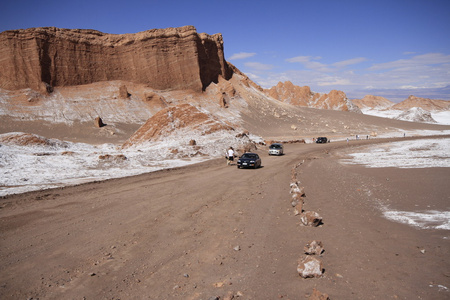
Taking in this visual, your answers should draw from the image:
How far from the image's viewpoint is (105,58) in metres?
75.6

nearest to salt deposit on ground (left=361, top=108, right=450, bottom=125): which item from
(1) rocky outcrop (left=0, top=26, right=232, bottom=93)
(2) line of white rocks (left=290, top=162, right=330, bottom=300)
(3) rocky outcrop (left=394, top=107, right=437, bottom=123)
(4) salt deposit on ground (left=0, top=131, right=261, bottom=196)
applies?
(3) rocky outcrop (left=394, top=107, right=437, bottom=123)

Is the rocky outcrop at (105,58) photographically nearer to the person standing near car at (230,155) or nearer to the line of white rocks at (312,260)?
the person standing near car at (230,155)

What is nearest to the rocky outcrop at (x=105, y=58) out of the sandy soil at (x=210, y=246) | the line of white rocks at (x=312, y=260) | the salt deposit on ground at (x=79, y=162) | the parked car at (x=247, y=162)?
the salt deposit on ground at (x=79, y=162)

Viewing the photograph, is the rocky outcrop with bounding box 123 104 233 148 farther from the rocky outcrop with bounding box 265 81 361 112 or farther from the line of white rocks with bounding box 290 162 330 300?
the rocky outcrop with bounding box 265 81 361 112

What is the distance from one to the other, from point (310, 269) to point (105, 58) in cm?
8065

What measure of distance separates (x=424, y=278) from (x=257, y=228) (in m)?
4.62

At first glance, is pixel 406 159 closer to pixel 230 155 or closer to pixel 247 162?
pixel 247 162

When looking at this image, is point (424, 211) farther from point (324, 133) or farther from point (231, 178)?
point (324, 133)

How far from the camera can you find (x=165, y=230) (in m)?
9.55

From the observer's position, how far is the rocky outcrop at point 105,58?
65.8m

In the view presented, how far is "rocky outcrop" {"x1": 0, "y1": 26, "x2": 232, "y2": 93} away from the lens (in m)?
65.8

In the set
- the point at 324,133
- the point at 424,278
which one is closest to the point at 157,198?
the point at 424,278

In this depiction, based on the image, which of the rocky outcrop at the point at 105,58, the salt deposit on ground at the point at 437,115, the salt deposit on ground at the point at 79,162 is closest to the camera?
the salt deposit on ground at the point at 79,162

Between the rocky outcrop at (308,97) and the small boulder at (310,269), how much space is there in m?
142
